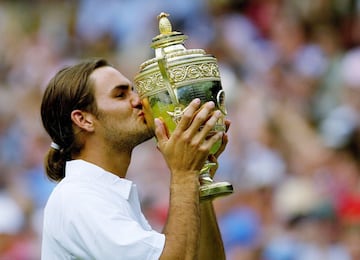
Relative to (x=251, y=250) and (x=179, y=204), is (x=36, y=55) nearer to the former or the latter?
(x=251, y=250)

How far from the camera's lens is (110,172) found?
4.76 meters

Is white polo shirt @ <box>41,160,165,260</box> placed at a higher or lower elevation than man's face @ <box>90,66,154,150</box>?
lower

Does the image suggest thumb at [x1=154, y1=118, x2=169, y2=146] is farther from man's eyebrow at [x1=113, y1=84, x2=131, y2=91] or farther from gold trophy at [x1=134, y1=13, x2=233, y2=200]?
man's eyebrow at [x1=113, y1=84, x2=131, y2=91]

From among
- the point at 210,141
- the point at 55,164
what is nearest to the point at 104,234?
the point at 210,141

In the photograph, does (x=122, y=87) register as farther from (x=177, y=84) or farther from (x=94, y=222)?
(x=94, y=222)

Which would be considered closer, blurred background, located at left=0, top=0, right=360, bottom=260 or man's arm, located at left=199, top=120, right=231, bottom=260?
man's arm, located at left=199, top=120, right=231, bottom=260

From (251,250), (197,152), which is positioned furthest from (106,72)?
(251,250)

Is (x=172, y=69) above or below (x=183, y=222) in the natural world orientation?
above

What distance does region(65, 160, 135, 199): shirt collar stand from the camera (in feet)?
15.3

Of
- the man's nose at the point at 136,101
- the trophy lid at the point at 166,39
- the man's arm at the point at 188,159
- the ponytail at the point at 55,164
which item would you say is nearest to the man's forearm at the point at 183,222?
the man's arm at the point at 188,159

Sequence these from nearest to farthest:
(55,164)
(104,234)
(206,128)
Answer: (104,234) → (206,128) → (55,164)

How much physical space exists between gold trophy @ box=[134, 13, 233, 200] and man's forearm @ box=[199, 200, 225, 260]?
13.2 inches

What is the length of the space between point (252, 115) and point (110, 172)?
15.7ft

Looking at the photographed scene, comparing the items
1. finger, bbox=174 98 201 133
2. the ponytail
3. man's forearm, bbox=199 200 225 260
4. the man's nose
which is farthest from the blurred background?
finger, bbox=174 98 201 133
